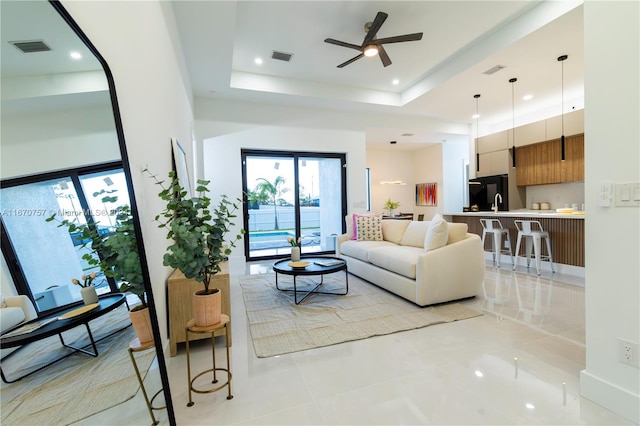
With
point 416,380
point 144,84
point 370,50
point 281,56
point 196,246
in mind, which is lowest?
point 416,380

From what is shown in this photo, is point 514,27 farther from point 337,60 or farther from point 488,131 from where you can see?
point 488,131

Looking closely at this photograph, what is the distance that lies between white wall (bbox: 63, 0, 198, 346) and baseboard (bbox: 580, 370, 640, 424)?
8.78 feet

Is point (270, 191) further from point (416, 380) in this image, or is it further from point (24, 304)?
point (24, 304)

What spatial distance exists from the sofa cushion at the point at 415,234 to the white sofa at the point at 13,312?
3963 mm

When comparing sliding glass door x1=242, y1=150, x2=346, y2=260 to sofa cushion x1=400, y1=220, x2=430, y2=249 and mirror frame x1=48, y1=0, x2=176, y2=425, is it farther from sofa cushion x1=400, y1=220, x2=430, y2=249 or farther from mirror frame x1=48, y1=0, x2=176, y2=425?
mirror frame x1=48, y1=0, x2=176, y2=425

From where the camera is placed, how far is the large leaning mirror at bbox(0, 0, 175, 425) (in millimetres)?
734

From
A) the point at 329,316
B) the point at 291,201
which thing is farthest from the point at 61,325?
the point at 291,201

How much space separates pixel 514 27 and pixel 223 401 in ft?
17.1

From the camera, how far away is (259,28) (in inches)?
158

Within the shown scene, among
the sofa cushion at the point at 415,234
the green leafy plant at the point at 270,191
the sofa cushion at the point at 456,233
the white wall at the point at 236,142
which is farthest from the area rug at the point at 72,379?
the green leafy plant at the point at 270,191

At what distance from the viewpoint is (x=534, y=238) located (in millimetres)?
4566

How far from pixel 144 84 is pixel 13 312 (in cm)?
178

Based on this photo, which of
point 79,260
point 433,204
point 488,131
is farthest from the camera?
point 433,204

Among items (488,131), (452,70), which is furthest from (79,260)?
(488,131)
